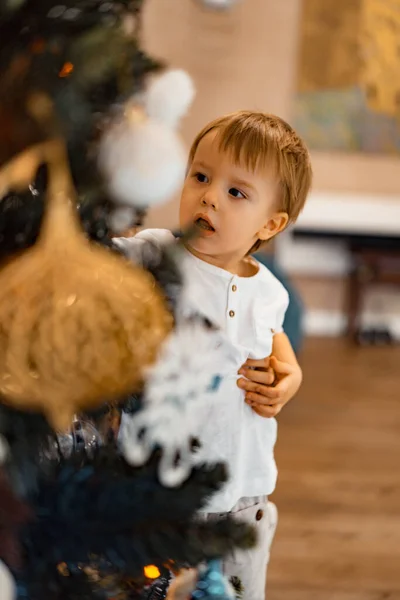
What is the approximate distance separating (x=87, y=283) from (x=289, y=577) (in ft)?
5.03

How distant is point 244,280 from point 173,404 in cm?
29

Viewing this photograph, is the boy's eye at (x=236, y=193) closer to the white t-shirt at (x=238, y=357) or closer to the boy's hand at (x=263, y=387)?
the white t-shirt at (x=238, y=357)

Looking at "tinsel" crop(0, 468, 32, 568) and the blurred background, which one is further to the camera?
the blurred background

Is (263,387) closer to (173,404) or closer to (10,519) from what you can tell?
(173,404)

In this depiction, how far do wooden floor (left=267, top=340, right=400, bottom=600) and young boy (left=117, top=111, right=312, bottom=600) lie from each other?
0.87 meters

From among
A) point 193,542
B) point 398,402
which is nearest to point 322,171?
point 398,402

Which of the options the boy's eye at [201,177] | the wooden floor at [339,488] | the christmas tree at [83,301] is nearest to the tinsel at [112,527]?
the christmas tree at [83,301]

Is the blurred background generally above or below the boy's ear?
below

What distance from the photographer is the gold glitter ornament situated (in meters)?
0.40

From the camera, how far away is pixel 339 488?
2.18m

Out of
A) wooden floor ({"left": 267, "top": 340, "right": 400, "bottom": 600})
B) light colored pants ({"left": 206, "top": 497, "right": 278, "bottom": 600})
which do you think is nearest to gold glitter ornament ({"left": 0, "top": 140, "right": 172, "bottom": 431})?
light colored pants ({"left": 206, "top": 497, "right": 278, "bottom": 600})

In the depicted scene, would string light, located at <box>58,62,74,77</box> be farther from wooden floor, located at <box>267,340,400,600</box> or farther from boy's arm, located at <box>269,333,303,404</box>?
wooden floor, located at <box>267,340,400,600</box>

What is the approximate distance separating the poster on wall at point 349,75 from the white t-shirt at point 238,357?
308 cm

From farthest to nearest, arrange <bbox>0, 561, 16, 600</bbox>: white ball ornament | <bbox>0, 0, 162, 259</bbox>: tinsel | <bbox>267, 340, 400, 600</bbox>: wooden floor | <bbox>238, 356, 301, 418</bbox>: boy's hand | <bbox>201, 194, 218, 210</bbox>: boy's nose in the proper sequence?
<bbox>267, 340, 400, 600</bbox>: wooden floor, <bbox>238, 356, 301, 418</bbox>: boy's hand, <bbox>201, 194, 218, 210</bbox>: boy's nose, <bbox>0, 561, 16, 600</bbox>: white ball ornament, <bbox>0, 0, 162, 259</bbox>: tinsel
